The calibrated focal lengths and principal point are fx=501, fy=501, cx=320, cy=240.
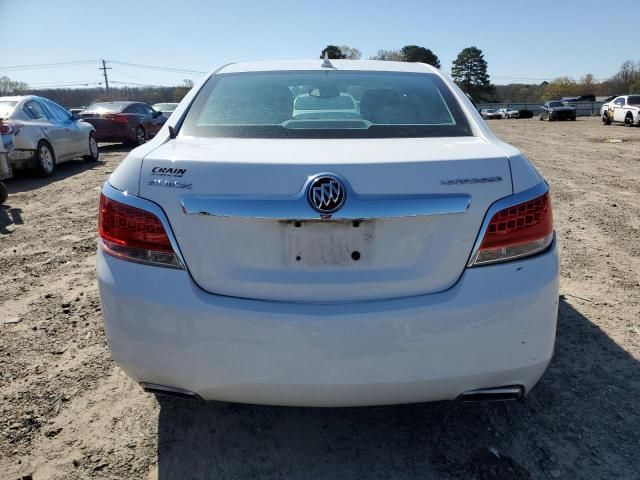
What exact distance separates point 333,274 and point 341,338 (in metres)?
0.22

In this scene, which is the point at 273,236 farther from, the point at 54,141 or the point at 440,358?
the point at 54,141

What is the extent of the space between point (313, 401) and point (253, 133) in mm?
1147

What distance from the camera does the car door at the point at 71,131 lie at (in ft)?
34.1

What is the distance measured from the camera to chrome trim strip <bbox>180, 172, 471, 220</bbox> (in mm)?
1686

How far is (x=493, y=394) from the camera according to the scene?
74.0 inches

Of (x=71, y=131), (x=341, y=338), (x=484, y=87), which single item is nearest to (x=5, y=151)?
(x=71, y=131)

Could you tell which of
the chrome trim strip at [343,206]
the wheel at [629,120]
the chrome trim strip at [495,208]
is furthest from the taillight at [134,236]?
the wheel at [629,120]

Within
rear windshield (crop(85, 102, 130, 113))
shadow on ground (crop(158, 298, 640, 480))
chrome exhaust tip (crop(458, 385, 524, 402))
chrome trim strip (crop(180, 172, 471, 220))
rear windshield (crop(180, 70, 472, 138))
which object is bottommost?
shadow on ground (crop(158, 298, 640, 480))

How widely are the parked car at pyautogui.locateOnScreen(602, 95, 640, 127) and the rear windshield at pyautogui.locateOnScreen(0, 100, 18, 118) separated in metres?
27.1

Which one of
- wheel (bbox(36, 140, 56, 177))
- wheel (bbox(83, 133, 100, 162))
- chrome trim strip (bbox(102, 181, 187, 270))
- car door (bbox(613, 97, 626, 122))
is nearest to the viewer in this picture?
chrome trim strip (bbox(102, 181, 187, 270))

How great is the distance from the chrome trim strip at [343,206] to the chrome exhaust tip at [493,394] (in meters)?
0.68

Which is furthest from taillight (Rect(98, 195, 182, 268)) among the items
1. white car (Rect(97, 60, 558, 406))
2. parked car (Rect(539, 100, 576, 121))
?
parked car (Rect(539, 100, 576, 121))

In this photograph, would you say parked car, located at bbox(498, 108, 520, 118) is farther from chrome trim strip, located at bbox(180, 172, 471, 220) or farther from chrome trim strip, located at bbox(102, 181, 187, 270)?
chrome trim strip, located at bbox(102, 181, 187, 270)

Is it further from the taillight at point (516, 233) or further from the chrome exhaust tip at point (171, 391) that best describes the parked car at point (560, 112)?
the chrome exhaust tip at point (171, 391)
